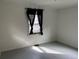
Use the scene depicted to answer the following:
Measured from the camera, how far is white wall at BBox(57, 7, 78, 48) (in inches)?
188

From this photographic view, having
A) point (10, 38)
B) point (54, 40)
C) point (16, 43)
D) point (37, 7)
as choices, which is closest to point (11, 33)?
point (10, 38)

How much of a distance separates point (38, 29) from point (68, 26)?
168 centimetres

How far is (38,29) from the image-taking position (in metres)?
5.36

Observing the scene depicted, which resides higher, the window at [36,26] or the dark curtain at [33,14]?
the dark curtain at [33,14]

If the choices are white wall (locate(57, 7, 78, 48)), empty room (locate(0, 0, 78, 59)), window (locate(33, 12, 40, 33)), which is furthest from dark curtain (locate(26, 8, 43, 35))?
white wall (locate(57, 7, 78, 48))

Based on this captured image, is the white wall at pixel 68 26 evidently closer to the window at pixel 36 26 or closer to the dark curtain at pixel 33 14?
the dark curtain at pixel 33 14

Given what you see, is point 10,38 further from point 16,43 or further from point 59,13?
point 59,13

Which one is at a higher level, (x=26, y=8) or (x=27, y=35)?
(x=26, y=8)

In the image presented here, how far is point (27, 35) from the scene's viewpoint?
5.11 metres

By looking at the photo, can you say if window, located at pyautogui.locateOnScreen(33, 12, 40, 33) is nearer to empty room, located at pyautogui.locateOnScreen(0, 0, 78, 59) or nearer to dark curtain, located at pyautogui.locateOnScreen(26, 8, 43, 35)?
empty room, located at pyautogui.locateOnScreen(0, 0, 78, 59)

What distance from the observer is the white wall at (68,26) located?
477 centimetres

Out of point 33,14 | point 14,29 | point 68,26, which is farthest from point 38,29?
point 68,26

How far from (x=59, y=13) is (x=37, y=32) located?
1.88 metres

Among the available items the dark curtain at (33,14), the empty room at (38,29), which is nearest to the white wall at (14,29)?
the empty room at (38,29)
